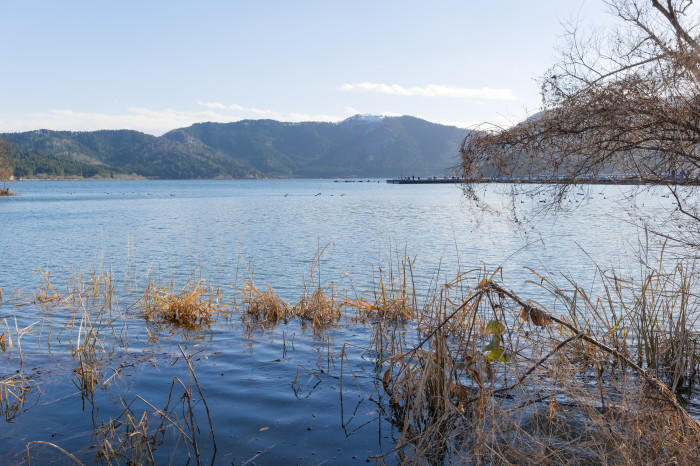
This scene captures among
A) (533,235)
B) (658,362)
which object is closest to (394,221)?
(533,235)

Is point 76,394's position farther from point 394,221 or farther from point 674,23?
point 394,221

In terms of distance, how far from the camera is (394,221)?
4134cm

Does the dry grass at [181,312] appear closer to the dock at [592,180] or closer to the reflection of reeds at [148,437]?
the reflection of reeds at [148,437]

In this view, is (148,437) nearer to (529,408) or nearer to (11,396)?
(11,396)

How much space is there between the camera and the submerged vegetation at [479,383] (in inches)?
161

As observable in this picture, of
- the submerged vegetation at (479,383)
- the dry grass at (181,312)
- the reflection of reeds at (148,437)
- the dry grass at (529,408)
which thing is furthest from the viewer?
the dry grass at (181,312)

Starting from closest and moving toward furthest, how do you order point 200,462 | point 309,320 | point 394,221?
point 200,462, point 309,320, point 394,221

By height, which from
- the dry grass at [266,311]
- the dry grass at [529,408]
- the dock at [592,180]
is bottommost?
the dry grass at [266,311]

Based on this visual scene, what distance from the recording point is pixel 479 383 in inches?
176

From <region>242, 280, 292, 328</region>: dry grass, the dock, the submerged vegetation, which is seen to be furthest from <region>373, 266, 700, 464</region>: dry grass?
<region>242, 280, 292, 328</region>: dry grass

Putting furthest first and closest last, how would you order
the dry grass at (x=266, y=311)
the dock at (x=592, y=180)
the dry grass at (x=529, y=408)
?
the dry grass at (x=266, y=311) → the dock at (x=592, y=180) → the dry grass at (x=529, y=408)

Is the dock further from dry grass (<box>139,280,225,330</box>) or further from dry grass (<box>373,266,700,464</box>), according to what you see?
dry grass (<box>139,280,225,330</box>)

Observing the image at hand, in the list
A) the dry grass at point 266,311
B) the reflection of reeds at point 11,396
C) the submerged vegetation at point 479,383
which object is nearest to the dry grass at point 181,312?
the submerged vegetation at point 479,383

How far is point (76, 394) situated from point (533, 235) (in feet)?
82.9
